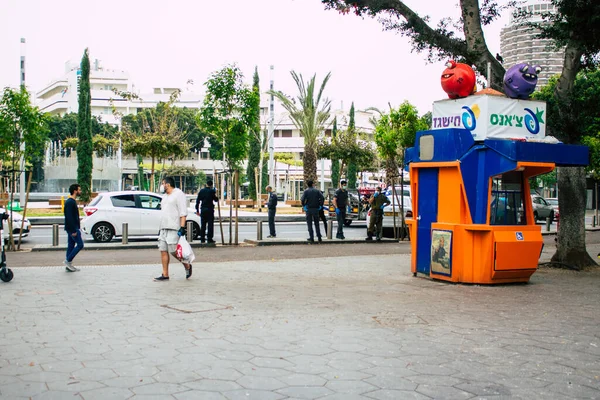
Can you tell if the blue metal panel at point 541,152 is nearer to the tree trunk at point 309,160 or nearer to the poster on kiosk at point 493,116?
the poster on kiosk at point 493,116

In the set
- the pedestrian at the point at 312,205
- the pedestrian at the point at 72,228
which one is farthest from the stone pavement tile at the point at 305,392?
the pedestrian at the point at 312,205

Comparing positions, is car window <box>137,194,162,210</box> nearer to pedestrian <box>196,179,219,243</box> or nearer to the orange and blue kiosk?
pedestrian <box>196,179,219,243</box>

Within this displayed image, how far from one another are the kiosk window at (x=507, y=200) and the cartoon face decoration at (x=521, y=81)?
1.30 m

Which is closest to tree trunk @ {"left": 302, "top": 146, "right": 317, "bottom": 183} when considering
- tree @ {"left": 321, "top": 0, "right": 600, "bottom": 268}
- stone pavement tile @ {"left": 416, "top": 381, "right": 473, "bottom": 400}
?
tree @ {"left": 321, "top": 0, "right": 600, "bottom": 268}

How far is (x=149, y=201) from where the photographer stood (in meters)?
19.7

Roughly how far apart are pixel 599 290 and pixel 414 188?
3.33 m

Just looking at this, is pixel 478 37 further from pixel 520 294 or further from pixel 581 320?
pixel 581 320

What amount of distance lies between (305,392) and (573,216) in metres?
10.0

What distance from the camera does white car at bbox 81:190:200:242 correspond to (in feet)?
62.5

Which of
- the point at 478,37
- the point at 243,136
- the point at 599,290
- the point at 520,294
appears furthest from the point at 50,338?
the point at 243,136

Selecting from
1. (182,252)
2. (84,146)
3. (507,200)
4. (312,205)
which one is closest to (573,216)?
(507,200)

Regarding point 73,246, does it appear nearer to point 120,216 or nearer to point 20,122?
point 120,216

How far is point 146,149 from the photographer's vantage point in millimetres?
35219

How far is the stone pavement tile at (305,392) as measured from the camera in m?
4.59
